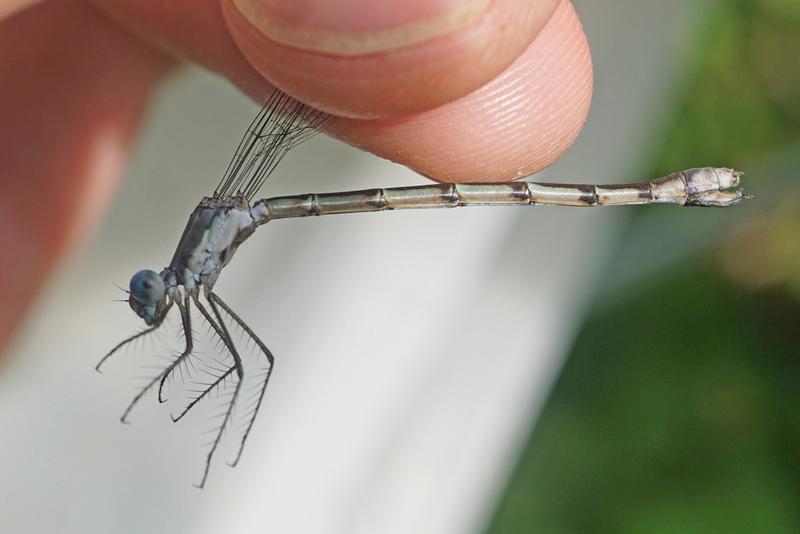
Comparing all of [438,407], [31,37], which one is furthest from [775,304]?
[31,37]

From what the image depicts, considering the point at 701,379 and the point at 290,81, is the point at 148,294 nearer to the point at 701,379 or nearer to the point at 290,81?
the point at 290,81

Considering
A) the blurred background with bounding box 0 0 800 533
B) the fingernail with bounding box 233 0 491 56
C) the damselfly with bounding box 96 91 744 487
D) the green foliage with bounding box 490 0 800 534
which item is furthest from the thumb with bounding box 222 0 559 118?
the green foliage with bounding box 490 0 800 534

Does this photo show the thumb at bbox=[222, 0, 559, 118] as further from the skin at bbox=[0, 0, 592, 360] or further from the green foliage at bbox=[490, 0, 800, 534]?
the green foliage at bbox=[490, 0, 800, 534]

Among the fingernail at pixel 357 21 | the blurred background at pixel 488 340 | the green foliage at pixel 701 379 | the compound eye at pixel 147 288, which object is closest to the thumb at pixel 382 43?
the fingernail at pixel 357 21

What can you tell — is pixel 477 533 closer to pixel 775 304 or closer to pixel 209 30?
pixel 775 304

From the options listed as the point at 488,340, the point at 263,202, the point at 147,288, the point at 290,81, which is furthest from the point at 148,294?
the point at 488,340

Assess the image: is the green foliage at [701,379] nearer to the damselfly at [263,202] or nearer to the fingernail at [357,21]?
the damselfly at [263,202]
